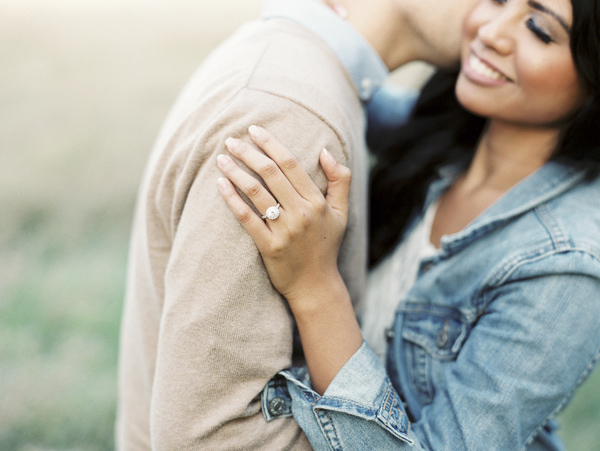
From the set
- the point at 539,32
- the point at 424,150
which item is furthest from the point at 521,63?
the point at 424,150

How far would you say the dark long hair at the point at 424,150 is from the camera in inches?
56.2

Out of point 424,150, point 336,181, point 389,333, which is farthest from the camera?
point 424,150

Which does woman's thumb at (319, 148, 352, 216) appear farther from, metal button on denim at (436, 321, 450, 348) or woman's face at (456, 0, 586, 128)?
woman's face at (456, 0, 586, 128)

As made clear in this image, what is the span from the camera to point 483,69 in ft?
4.83

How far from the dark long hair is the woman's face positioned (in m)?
0.09

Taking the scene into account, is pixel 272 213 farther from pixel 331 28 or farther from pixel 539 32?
pixel 539 32

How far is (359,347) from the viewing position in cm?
113

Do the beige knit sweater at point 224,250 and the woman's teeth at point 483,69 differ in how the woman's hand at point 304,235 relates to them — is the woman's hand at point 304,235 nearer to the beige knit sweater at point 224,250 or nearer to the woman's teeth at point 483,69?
the beige knit sweater at point 224,250

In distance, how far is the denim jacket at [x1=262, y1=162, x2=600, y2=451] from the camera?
1.06 m

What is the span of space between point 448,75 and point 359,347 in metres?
1.46

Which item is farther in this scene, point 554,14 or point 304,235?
point 554,14

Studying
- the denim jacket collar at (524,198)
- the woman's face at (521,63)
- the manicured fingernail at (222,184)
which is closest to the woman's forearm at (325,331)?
the manicured fingernail at (222,184)

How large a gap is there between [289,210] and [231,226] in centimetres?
13

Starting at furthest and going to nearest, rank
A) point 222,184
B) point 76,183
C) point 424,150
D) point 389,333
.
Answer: point 76,183 < point 424,150 < point 389,333 < point 222,184
